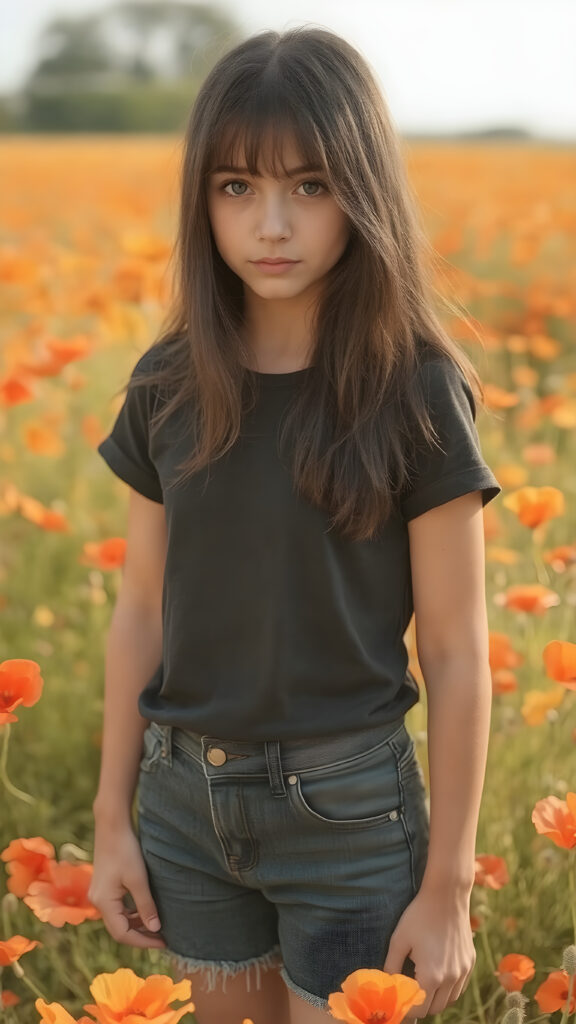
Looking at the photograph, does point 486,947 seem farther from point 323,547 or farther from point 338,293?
point 338,293

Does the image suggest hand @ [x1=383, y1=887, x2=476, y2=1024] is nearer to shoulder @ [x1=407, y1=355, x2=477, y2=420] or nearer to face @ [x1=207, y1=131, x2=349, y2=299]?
shoulder @ [x1=407, y1=355, x2=477, y2=420]

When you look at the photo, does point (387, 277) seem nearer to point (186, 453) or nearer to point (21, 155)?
point (186, 453)

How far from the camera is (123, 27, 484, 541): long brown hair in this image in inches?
46.1

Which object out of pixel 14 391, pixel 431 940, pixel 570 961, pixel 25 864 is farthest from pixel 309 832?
pixel 14 391

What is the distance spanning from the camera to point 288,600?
1220mm

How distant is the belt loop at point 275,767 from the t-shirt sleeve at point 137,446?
318 mm

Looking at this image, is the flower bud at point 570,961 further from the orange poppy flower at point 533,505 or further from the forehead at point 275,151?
the forehead at point 275,151

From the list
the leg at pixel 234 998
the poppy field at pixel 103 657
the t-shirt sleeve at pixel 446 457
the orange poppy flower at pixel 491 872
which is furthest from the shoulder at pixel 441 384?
the leg at pixel 234 998

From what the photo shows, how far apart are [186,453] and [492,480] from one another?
317mm

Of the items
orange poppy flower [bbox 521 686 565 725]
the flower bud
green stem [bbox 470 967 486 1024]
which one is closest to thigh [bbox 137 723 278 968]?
green stem [bbox 470 967 486 1024]

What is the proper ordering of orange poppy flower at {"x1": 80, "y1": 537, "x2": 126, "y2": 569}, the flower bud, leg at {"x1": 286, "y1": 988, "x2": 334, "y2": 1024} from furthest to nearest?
orange poppy flower at {"x1": 80, "y1": 537, "x2": 126, "y2": 569}, leg at {"x1": 286, "y1": 988, "x2": 334, "y2": 1024}, the flower bud

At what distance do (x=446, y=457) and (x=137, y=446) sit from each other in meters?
0.37

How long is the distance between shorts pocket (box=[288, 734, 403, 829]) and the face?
1.51 feet

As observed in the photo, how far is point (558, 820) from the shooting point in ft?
4.05
